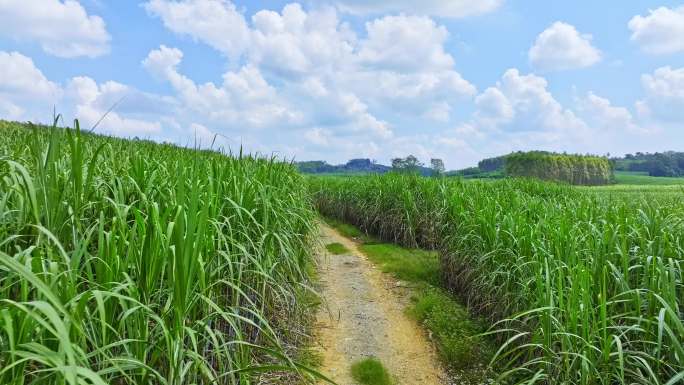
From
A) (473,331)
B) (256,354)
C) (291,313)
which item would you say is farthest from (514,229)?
(256,354)

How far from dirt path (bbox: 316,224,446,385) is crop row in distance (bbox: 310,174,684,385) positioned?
0.92 metres

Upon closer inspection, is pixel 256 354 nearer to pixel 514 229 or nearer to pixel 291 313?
pixel 291 313

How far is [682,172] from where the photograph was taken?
62.9m

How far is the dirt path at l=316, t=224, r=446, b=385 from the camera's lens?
4.90 m

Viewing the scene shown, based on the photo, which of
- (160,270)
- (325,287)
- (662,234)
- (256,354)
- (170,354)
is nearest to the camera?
(170,354)

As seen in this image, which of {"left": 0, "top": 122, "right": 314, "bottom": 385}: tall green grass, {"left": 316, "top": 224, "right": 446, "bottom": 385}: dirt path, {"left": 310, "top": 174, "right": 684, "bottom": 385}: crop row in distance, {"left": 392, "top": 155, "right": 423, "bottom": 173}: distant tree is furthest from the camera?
{"left": 392, "top": 155, "right": 423, "bottom": 173}: distant tree

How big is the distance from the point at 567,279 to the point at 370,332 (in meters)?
2.60

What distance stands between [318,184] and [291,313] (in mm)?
13393

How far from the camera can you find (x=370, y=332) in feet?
19.1

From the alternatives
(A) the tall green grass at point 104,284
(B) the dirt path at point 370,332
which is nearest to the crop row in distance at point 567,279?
(B) the dirt path at point 370,332

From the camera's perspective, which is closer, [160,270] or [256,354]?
[160,270]

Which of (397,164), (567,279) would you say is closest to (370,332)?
(567,279)

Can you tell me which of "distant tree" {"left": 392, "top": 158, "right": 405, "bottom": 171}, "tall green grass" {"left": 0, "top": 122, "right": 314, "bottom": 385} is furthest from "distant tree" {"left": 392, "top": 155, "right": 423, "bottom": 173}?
"tall green grass" {"left": 0, "top": 122, "right": 314, "bottom": 385}

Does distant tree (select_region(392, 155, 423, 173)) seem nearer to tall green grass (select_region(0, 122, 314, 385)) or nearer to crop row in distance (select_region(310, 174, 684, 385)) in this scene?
crop row in distance (select_region(310, 174, 684, 385))
